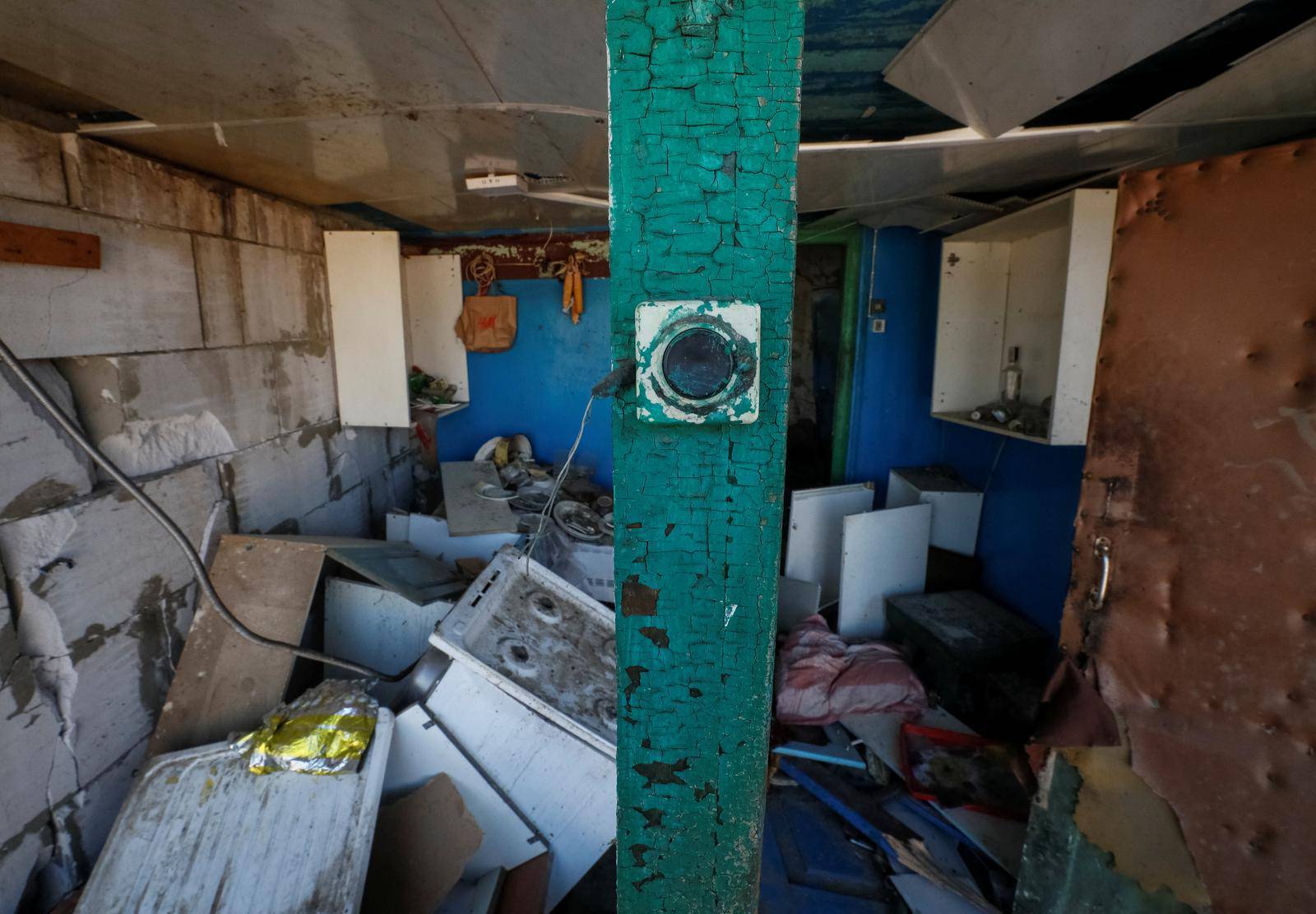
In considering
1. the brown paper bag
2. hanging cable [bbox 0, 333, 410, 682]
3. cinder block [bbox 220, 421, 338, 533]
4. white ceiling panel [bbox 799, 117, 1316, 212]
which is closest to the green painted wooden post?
white ceiling panel [bbox 799, 117, 1316, 212]

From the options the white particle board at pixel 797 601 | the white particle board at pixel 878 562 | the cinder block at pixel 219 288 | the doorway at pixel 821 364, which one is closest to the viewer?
the cinder block at pixel 219 288

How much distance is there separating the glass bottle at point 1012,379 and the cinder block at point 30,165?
3887 mm

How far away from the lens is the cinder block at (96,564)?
168 centimetres

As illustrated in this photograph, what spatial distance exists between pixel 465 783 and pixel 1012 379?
310cm

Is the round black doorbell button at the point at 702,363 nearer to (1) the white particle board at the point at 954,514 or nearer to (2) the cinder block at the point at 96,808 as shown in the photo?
(2) the cinder block at the point at 96,808

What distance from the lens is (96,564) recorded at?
1869 mm

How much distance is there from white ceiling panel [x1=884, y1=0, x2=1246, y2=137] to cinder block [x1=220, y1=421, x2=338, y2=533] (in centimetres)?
286

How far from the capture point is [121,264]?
1.96 m

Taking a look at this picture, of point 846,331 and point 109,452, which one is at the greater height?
point 846,331

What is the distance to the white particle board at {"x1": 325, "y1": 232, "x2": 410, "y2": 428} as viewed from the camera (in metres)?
3.19

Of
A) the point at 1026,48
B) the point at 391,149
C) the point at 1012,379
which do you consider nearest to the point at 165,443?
the point at 391,149

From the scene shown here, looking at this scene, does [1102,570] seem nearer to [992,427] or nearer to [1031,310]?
[992,427]

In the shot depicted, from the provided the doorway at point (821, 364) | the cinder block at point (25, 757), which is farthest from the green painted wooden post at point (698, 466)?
the doorway at point (821, 364)

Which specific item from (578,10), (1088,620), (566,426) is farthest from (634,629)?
(566,426)
